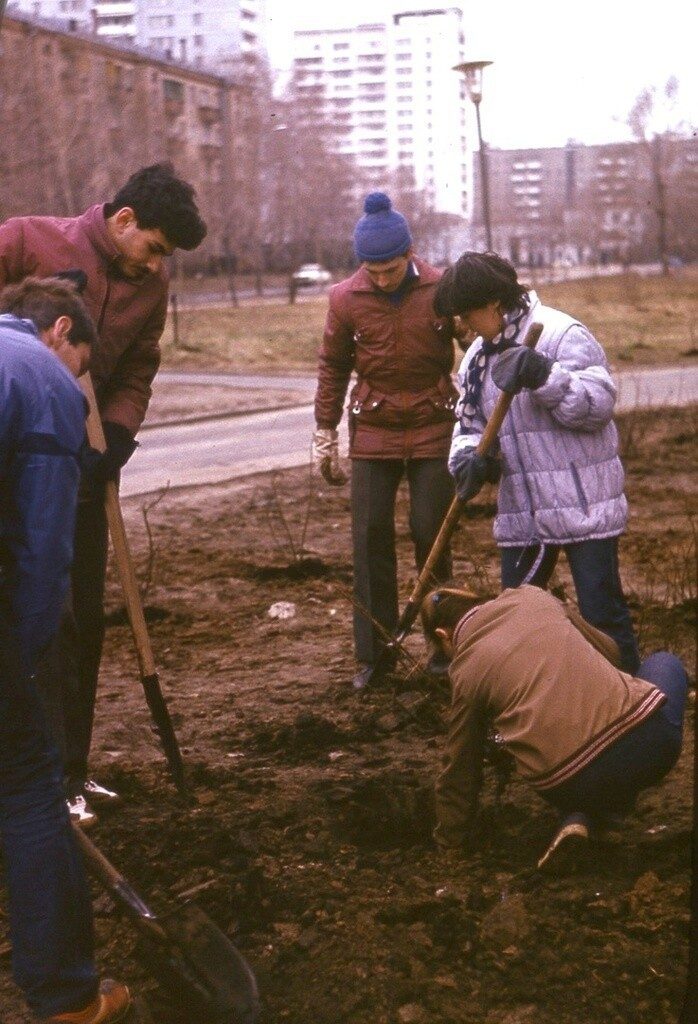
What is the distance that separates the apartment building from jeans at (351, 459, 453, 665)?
64.0ft

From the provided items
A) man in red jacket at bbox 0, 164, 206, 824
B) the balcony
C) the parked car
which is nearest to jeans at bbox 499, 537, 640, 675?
man in red jacket at bbox 0, 164, 206, 824

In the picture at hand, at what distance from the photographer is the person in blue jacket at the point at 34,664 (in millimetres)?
2738

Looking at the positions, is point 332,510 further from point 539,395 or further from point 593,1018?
point 593,1018

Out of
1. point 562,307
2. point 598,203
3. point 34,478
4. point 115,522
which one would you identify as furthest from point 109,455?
point 598,203

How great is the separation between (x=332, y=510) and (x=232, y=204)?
38.0 m

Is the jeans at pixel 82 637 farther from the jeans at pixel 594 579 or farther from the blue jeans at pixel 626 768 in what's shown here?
the blue jeans at pixel 626 768

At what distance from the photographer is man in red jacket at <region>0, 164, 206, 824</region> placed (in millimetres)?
3955

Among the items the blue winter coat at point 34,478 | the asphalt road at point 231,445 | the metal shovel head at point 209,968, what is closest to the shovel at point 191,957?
the metal shovel head at point 209,968

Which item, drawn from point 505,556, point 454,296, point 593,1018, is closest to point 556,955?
point 593,1018

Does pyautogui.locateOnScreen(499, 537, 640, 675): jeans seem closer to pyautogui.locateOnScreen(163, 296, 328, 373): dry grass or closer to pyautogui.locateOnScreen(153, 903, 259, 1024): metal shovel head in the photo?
pyautogui.locateOnScreen(153, 903, 259, 1024): metal shovel head

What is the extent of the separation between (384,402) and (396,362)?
0.49 ft

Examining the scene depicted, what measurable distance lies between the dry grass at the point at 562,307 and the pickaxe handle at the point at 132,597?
13501 mm

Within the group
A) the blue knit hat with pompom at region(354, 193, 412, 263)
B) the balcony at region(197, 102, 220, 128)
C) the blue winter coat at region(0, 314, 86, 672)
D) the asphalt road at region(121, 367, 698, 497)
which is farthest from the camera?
the balcony at region(197, 102, 220, 128)

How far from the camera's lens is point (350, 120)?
141ft
